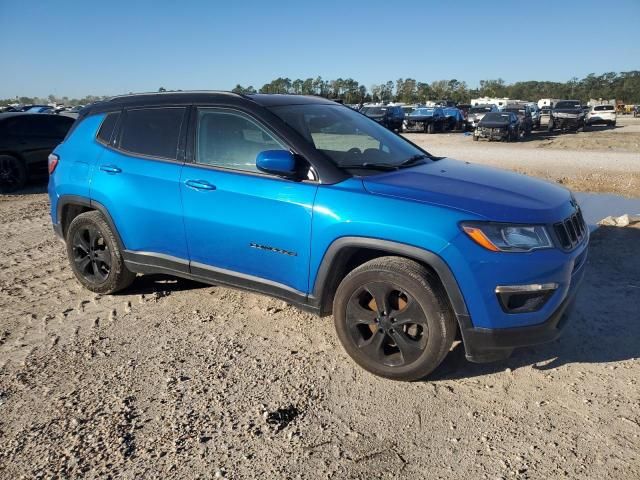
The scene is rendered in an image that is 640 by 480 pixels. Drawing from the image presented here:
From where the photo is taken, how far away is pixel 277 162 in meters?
3.37

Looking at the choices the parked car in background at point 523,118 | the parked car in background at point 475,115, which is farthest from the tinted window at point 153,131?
the parked car in background at point 475,115

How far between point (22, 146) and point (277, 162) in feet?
30.3

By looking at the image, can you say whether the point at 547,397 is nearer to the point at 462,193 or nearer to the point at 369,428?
the point at 369,428

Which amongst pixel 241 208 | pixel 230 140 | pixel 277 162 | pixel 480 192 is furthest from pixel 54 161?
pixel 480 192

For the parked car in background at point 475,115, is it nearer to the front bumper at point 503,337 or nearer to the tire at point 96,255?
the tire at point 96,255

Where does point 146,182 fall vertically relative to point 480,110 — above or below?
above

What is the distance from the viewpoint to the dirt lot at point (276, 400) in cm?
261

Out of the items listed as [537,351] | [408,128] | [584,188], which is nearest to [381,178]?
[537,351]

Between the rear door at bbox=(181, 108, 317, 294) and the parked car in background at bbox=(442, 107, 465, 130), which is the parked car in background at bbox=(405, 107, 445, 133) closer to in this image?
the parked car in background at bbox=(442, 107, 465, 130)

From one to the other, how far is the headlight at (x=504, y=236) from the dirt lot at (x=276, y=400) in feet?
3.07

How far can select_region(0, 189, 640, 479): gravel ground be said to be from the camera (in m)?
2.61

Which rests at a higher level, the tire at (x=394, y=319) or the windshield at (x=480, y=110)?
the tire at (x=394, y=319)

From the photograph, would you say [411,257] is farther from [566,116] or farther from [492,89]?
[492,89]

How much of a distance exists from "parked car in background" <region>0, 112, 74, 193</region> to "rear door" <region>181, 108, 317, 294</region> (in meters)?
8.19
